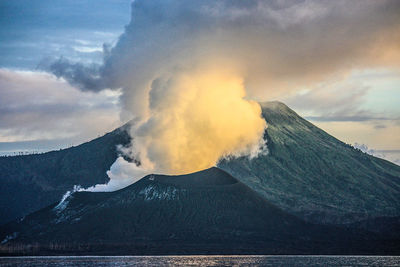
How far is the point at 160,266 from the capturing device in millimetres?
189250

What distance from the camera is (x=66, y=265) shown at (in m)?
200

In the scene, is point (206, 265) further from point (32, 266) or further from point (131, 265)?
point (32, 266)

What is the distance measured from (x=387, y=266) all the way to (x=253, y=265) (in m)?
39.5

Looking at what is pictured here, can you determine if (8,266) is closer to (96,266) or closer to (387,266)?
(96,266)

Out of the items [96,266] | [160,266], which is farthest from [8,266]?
[160,266]

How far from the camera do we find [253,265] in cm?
19638

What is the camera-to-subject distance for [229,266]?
189375 mm

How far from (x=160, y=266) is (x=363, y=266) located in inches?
2363

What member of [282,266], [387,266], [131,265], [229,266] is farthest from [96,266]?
[387,266]

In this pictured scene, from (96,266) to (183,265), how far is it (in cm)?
2592

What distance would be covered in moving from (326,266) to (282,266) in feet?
43.8

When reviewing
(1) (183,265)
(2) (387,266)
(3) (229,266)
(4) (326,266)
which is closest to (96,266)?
(1) (183,265)

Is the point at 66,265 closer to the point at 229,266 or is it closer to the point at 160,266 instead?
the point at 160,266

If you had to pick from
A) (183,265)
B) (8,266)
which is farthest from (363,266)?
(8,266)
